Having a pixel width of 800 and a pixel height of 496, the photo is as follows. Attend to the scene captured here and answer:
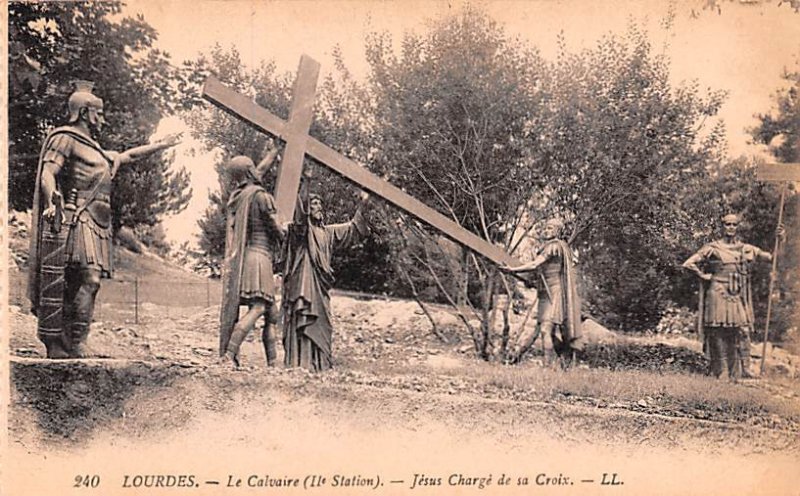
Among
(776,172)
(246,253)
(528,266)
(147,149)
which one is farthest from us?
(776,172)

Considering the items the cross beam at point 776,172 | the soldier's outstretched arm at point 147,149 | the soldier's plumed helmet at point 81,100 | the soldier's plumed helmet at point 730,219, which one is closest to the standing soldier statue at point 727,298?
the soldier's plumed helmet at point 730,219

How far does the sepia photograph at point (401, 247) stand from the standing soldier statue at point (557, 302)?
0.02 metres

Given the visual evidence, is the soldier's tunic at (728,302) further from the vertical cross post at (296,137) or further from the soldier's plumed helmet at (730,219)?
the vertical cross post at (296,137)

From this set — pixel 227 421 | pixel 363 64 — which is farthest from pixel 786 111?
pixel 227 421

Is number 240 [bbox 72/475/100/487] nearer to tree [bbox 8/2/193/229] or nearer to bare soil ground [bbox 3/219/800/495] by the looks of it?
bare soil ground [bbox 3/219/800/495]

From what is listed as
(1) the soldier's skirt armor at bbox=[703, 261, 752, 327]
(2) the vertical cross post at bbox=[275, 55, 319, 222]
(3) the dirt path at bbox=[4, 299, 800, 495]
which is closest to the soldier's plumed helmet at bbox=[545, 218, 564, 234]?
(3) the dirt path at bbox=[4, 299, 800, 495]

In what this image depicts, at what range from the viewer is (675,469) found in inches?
291

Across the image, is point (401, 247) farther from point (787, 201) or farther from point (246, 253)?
point (787, 201)

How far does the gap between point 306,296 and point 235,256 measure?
0.58 meters

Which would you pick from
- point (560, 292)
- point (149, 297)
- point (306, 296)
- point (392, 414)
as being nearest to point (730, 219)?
point (560, 292)

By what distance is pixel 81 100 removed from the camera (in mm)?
7004

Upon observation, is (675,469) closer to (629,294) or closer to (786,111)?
(629,294)

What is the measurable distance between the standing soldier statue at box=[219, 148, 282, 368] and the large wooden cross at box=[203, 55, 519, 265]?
153 millimetres

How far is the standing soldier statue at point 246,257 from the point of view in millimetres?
6996
